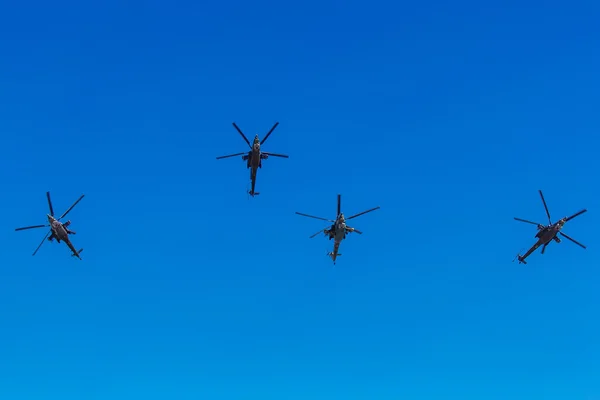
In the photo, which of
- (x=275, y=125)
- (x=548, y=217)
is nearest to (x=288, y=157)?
(x=275, y=125)

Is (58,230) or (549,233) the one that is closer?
(58,230)

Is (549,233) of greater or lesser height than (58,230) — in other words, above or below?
above

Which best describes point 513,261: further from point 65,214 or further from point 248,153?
point 65,214

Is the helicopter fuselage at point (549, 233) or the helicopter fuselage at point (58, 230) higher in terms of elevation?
the helicopter fuselage at point (549, 233)

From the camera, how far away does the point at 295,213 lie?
65.1 m

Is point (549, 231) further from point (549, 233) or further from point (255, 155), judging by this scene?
point (255, 155)

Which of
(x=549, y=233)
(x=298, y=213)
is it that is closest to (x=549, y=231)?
(x=549, y=233)

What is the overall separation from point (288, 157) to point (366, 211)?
997 cm

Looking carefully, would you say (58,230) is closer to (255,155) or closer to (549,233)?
(255,155)

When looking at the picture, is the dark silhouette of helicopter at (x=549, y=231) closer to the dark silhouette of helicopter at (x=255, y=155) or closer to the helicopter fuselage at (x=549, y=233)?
the helicopter fuselage at (x=549, y=233)

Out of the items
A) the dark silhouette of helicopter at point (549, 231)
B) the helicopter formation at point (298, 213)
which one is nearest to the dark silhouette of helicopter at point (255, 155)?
the helicopter formation at point (298, 213)

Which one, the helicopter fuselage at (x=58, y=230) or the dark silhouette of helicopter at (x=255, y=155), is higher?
the dark silhouette of helicopter at (x=255, y=155)

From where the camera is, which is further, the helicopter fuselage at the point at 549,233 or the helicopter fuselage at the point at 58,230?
the helicopter fuselage at the point at 549,233

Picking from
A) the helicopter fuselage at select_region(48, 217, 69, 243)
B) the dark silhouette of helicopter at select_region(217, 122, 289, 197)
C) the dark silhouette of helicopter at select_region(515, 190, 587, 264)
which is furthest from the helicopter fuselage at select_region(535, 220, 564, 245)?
the helicopter fuselage at select_region(48, 217, 69, 243)
